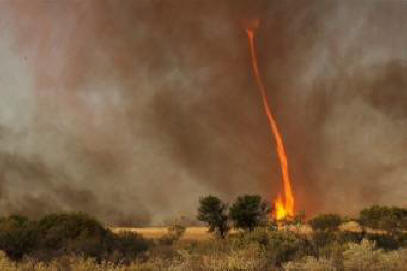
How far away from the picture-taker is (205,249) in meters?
34.0

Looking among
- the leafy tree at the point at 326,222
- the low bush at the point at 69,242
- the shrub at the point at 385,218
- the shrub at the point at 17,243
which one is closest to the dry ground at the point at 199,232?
the leafy tree at the point at 326,222

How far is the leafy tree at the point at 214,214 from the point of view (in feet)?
205

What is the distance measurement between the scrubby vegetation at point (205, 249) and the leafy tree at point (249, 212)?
128mm

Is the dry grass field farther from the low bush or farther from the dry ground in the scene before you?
the low bush

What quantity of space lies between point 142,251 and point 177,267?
1383cm

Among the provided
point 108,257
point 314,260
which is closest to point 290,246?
point 314,260

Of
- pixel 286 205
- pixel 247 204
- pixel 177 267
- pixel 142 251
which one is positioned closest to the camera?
pixel 177 267

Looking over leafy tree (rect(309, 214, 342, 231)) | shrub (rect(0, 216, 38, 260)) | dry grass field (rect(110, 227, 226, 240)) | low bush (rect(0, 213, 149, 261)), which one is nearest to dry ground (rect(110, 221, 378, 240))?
dry grass field (rect(110, 227, 226, 240))

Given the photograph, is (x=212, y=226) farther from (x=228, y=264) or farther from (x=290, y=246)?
(x=228, y=264)

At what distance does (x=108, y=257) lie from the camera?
32375mm

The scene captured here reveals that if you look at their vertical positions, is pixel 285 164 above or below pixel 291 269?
above

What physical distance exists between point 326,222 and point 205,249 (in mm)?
32327

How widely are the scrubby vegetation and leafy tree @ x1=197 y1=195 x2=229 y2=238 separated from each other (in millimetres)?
106

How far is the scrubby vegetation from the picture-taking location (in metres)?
25.3
